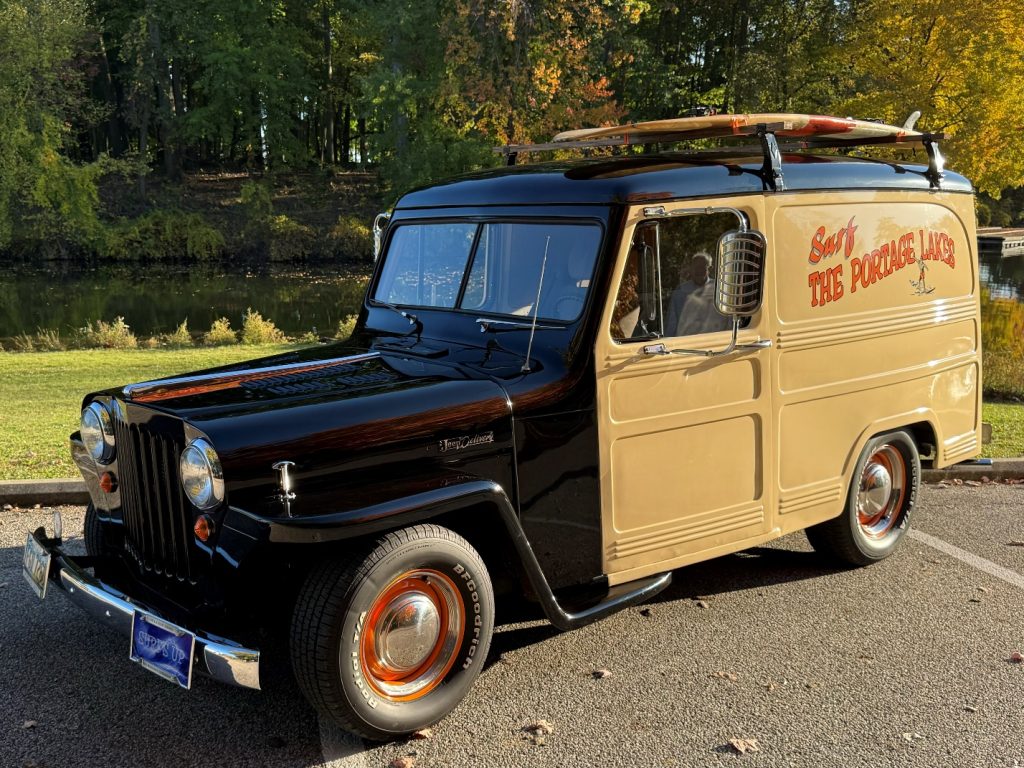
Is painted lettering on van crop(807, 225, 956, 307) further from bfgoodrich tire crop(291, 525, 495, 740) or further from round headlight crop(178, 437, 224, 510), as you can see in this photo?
round headlight crop(178, 437, 224, 510)

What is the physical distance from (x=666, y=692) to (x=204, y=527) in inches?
82.6

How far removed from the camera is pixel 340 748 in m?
3.79

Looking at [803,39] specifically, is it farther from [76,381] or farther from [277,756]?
[277,756]

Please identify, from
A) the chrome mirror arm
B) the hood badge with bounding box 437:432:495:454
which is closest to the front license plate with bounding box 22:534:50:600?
the hood badge with bounding box 437:432:495:454

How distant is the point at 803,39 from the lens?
84.0 ft

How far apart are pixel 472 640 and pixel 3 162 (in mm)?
39108

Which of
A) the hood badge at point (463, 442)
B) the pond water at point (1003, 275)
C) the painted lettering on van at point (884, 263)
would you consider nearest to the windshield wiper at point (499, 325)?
the hood badge at point (463, 442)

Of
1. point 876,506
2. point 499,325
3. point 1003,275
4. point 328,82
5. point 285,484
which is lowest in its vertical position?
point 876,506

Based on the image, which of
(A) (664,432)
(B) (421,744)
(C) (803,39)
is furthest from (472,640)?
(C) (803,39)

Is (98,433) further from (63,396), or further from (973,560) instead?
(63,396)

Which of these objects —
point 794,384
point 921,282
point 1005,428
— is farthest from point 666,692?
point 1005,428

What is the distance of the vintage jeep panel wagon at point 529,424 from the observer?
363 centimetres

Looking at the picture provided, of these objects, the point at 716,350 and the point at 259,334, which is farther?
the point at 259,334

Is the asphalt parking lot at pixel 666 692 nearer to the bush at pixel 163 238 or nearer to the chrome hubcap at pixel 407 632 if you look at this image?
the chrome hubcap at pixel 407 632
